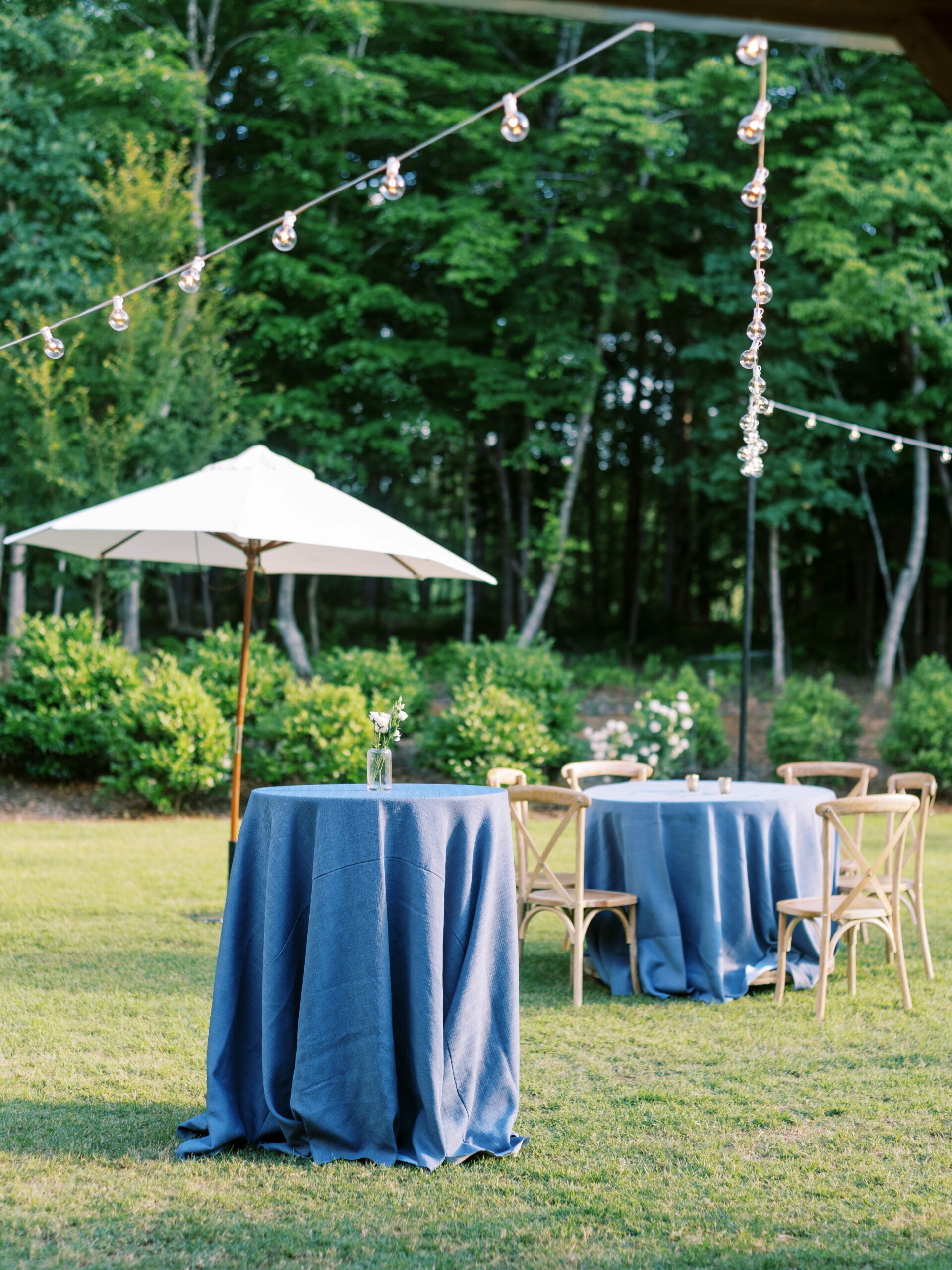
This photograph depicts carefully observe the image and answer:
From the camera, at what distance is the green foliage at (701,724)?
39.1 feet

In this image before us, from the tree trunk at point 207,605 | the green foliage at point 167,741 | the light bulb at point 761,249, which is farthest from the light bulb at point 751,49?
the tree trunk at point 207,605

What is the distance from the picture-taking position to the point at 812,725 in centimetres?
1243

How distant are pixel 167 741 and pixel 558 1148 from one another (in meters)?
7.40

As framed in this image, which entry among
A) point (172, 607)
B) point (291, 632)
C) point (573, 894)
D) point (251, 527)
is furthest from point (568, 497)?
point (251, 527)

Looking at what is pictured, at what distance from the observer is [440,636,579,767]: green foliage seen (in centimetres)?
1158

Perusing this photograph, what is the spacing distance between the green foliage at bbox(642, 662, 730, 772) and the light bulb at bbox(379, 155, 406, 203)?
27.5 feet

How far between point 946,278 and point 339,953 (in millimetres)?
16552

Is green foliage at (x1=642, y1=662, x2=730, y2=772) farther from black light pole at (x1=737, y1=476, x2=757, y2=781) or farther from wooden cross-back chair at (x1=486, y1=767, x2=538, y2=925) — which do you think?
wooden cross-back chair at (x1=486, y1=767, x2=538, y2=925)

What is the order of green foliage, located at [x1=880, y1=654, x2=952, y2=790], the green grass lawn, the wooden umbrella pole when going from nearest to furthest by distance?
1. the green grass lawn
2. the wooden umbrella pole
3. green foliage, located at [x1=880, y1=654, x2=952, y2=790]

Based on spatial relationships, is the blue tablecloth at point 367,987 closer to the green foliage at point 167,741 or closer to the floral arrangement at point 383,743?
the floral arrangement at point 383,743

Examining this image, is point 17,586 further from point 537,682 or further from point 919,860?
point 919,860

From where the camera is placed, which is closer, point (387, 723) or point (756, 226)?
point (387, 723)

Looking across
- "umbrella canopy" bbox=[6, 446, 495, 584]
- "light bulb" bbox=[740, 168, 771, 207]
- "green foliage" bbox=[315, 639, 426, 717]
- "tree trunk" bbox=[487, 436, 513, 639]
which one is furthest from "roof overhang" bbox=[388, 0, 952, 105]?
"tree trunk" bbox=[487, 436, 513, 639]

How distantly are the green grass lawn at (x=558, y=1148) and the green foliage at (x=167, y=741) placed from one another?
4403 mm
